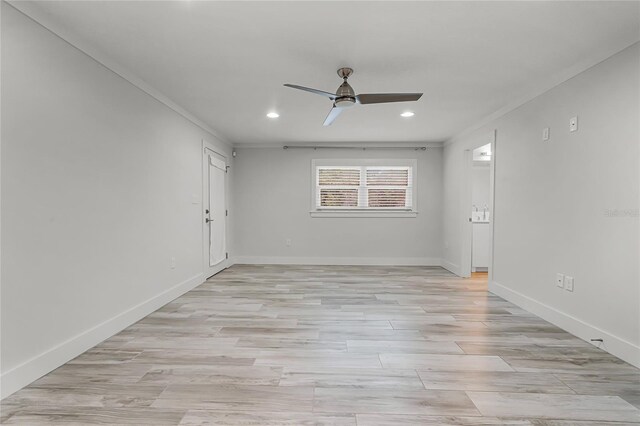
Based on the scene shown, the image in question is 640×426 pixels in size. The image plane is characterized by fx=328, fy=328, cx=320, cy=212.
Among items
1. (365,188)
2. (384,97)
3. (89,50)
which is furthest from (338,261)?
(89,50)

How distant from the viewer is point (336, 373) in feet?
6.93

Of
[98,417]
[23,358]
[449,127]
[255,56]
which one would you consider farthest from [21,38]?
[449,127]

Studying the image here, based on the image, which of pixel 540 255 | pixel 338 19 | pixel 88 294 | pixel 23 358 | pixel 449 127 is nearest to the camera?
pixel 23 358

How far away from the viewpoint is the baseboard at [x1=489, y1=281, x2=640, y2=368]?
2303 mm

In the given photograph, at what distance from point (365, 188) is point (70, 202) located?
482 centimetres

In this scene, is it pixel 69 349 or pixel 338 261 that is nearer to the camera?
pixel 69 349

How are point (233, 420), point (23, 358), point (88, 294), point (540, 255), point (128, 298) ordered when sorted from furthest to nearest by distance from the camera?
point (540, 255)
point (128, 298)
point (88, 294)
point (23, 358)
point (233, 420)

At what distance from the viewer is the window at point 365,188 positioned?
249 inches

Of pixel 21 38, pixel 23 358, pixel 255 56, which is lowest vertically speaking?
pixel 23 358

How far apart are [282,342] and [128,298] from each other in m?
1.52

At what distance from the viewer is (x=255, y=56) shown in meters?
2.67

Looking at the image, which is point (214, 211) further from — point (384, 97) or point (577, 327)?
point (577, 327)

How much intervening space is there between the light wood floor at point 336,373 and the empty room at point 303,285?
0.05 ft

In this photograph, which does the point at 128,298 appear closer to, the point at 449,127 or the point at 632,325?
the point at 632,325
